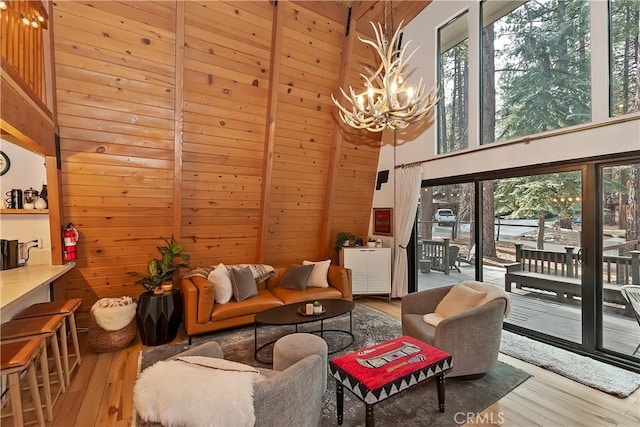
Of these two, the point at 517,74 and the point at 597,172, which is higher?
the point at 517,74

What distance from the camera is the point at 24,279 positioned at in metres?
2.40

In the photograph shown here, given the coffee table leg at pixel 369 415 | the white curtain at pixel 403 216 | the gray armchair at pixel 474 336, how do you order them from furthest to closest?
the white curtain at pixel 403 216, the gray armchair at pixel 474 336, the coffee table leg at pixel 369 415

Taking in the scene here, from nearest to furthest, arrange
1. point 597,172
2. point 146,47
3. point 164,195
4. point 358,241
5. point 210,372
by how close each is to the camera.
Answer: point 210,372, point 597,172, point 146,47, point 164,195, point 358,241

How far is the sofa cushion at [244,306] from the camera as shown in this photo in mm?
3350

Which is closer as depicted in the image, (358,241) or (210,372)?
(210,372)

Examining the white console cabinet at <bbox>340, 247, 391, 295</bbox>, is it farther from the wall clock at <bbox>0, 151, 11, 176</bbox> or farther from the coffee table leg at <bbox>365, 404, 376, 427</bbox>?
the wall clock at <bbox>0, 151, 11, 176</bbox>

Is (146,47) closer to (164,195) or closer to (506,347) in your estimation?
(164,195)

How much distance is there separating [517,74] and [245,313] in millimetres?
4356

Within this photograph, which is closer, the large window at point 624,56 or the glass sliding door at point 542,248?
the large window at point 624,56

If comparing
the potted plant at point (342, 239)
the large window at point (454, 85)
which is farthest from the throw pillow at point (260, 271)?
the large window at point (454, 85)

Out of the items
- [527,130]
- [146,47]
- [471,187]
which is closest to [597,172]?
[527,130]

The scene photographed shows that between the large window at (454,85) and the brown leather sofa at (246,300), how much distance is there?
8.09 feet

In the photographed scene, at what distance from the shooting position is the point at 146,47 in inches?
118

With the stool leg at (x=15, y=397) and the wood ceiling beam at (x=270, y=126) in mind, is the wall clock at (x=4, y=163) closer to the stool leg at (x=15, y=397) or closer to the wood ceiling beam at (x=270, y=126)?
the stool leg at (x=15, y=397)
